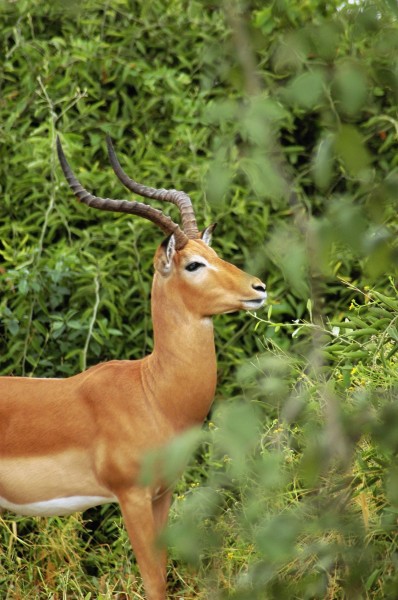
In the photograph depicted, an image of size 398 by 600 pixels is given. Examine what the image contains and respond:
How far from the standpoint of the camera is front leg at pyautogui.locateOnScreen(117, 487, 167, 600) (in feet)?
10.2

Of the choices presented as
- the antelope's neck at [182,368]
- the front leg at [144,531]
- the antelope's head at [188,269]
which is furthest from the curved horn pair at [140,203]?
the front leg at [144,531]

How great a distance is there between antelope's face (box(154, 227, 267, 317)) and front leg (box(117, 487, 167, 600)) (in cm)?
55

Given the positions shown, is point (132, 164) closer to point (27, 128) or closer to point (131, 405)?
point (27, 128)

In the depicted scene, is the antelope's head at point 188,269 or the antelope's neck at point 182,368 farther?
the antelope's neck at point 182,368

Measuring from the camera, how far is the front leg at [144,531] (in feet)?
10.2

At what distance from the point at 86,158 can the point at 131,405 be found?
216 cm

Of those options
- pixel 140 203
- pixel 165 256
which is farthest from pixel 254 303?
pixel 140 203

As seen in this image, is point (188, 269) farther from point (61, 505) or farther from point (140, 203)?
point (61, 505)

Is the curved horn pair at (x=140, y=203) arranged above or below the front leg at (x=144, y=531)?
above

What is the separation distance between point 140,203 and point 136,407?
594 mm

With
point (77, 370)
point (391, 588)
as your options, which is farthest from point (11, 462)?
point (391, 588)

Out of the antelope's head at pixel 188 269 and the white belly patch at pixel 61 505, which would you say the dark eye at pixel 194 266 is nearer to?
the antelope's head at pixel 188 269

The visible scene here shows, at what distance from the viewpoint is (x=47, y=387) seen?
3.32 m

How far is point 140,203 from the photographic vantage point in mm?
3004
